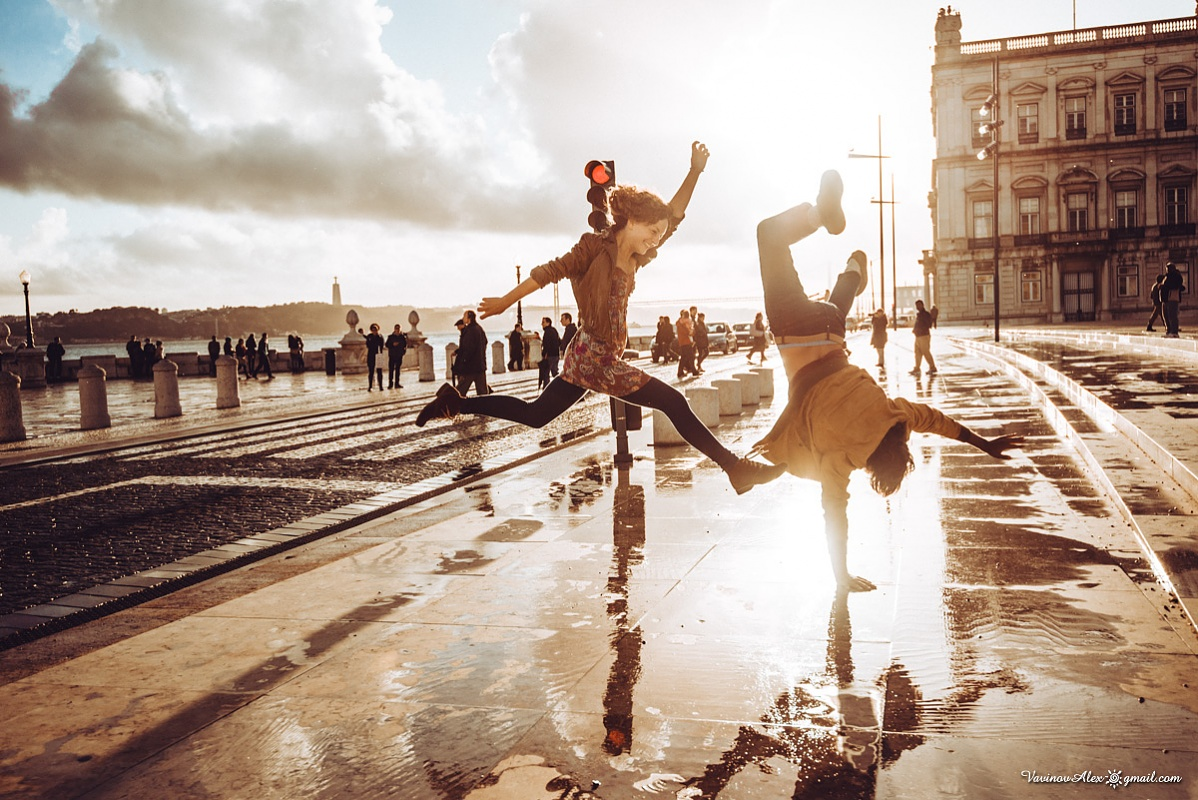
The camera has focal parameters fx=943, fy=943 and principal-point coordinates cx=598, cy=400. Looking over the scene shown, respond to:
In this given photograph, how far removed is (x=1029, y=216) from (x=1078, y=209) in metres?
2.81

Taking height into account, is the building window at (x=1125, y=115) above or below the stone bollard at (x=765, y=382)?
above

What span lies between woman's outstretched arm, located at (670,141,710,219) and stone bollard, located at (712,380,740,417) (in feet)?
28.9

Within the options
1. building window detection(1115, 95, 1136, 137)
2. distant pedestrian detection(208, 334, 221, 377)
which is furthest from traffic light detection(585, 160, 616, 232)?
building window detection(1115, 95, 1136, 137)

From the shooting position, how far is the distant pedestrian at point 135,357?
40.6 m

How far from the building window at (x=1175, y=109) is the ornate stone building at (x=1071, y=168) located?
60 mm

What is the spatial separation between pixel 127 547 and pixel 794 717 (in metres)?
5.03

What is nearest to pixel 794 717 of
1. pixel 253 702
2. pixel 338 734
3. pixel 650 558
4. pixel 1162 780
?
Result: pixel 1162 780

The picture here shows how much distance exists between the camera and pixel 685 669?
369 cm

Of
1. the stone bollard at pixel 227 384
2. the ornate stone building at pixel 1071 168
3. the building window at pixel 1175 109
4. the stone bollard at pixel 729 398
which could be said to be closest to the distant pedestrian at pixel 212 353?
the stone bollard at pixel 227 384

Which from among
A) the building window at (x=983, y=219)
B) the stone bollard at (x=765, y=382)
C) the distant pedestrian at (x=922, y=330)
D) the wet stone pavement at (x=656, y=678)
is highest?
the building window at (x=983, y=219)

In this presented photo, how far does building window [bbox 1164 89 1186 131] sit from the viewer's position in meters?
56.0

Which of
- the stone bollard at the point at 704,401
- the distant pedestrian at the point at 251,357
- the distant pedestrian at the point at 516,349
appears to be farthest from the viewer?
the distant pedestrian at the point at 251,357

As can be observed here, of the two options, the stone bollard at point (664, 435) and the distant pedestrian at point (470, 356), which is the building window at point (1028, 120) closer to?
the distant pedestrian at point (470, 356)

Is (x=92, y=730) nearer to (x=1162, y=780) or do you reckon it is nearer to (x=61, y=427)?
(x=1162, y=780)
